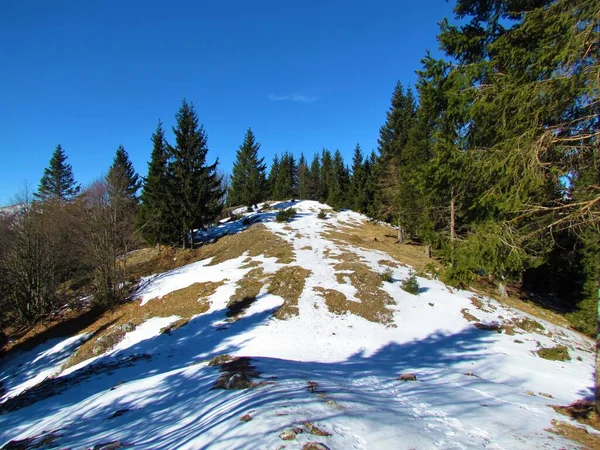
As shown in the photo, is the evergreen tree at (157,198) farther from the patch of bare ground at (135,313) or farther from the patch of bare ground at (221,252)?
the patch of bare ground at (135,313)

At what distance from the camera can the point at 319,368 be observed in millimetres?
8750

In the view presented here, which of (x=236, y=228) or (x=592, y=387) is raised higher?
(x=236, y=228)

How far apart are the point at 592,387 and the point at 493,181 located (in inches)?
254

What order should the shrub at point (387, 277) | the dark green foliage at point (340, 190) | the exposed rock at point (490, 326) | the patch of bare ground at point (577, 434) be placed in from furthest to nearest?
the dark green foliage at point (340, 190), the shrub at point (387, 277), the exposed rock at point (490, 326), the patch of bare ground at point (577, 434)

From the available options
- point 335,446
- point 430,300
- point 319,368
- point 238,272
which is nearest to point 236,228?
point 238,272

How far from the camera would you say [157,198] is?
29531 mm

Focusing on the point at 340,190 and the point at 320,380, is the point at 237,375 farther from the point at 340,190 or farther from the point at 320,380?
the point at 340,190

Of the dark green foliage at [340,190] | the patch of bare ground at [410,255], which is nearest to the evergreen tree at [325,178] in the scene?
the dark green foliage at [340,190]

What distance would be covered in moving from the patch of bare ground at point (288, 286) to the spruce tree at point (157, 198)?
49.8 ft

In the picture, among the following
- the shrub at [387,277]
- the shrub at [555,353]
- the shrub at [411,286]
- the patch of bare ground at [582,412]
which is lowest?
the shrub at [555,353]

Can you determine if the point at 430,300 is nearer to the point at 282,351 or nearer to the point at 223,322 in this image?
the point at 282,351

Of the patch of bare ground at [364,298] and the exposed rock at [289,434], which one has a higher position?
the exposed rock at [289,434]

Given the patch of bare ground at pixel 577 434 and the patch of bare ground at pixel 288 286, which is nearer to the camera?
the patch of bare ground at pixel 577 434

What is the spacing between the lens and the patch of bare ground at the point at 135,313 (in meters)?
13.3
